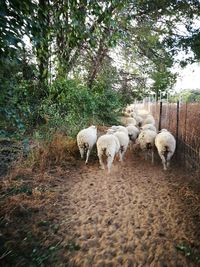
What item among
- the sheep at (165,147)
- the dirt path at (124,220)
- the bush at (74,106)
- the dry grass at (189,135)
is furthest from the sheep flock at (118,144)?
the bush at (74,106)

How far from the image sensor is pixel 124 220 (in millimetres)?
3814

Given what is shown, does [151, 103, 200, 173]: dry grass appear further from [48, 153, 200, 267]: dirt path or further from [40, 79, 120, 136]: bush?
[40, 79, 120, 136]: bush

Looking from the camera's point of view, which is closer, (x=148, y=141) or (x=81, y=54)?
(x=148, y=141)

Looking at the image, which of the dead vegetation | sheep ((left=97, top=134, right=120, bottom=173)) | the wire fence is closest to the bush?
the dead vegetation

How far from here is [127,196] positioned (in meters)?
4.70

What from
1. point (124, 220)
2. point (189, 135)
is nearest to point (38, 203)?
point (124, 220)

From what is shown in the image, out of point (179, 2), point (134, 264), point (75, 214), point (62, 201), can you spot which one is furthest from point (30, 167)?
point (179, 2)

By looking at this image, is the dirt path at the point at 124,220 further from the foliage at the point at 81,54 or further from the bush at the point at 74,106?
the bush at the point at 74,106

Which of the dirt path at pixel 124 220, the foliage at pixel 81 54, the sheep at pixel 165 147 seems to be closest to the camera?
the foliage at pixel 81 54

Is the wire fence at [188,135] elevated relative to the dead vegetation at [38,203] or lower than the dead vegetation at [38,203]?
elevated

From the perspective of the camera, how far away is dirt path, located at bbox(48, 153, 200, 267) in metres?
3.03

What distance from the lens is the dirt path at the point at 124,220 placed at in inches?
119

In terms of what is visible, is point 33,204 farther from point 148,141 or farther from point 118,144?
point 148,141

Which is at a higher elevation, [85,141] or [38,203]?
[85,141]
